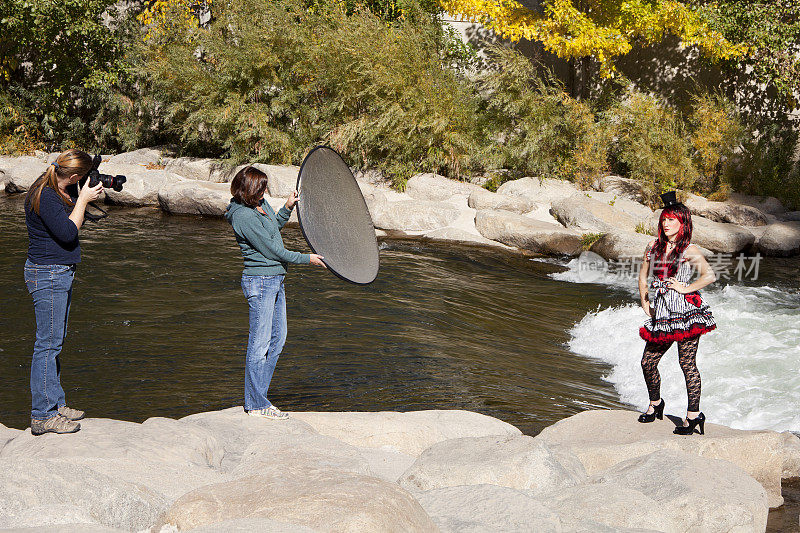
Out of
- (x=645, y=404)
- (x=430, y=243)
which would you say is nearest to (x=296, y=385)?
(x=645, y=404)

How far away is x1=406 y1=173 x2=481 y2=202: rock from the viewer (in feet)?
52.2

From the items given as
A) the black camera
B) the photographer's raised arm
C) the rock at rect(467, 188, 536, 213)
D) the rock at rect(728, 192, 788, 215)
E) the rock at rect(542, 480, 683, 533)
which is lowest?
the rock at rect(542, 480, 683, 533)

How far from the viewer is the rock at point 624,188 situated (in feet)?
52.2

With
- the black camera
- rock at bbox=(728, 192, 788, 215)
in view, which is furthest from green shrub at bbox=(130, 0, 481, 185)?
the black camera

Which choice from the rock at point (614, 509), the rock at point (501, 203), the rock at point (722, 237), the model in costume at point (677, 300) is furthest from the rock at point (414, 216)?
the rock at point (614, 509)

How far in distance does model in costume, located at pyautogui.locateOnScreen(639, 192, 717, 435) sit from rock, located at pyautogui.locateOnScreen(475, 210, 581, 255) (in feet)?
26.7

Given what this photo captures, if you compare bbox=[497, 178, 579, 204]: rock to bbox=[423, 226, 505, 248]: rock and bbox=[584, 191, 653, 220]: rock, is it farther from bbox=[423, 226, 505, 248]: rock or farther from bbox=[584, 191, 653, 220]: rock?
bbox=[423, 226, 505, 248]: rock

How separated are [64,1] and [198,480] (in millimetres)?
17480

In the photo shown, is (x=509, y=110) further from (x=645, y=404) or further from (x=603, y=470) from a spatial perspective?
(x=603, y=470)

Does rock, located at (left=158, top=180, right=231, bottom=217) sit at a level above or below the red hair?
below

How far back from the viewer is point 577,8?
58.5 ft

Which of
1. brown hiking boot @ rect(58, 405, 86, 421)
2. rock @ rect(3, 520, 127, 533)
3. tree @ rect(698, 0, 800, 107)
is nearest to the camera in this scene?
rock @ rect(3, 520, 127, 533)

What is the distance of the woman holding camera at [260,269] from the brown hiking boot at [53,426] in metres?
1.08

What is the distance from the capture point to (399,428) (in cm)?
514
